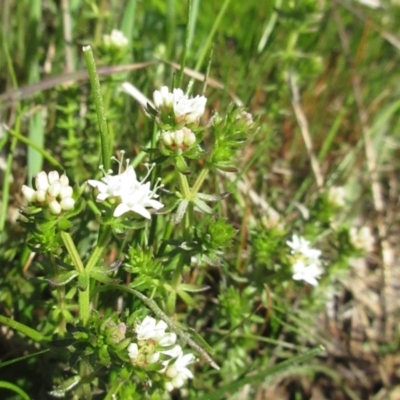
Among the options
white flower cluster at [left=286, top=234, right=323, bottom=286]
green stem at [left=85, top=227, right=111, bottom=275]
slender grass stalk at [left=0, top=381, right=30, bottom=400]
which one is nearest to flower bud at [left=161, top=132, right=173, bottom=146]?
green stem at [left=85, top=227, right=111, bottom=275]

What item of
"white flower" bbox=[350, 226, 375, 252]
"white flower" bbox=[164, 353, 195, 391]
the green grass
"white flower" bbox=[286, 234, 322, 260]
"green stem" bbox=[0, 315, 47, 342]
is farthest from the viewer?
"white flower" bbox=[350, 226, 375, 252]

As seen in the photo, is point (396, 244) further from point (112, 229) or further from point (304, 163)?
point (112, 229)

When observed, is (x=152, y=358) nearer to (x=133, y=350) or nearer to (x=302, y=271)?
(x=133, y=350)

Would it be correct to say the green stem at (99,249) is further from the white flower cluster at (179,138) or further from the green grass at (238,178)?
the white flower cluster at (179,138)

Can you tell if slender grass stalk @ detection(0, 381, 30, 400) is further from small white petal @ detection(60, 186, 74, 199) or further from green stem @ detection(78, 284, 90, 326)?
small white petal @ detection(60, 186, 74, 199)

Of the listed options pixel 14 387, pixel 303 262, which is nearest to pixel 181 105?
pixel 303 262

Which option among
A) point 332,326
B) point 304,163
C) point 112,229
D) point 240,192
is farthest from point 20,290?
point 304,163

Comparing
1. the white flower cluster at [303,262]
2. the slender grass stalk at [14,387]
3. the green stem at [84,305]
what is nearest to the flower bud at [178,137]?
the green stem at [84,305]
